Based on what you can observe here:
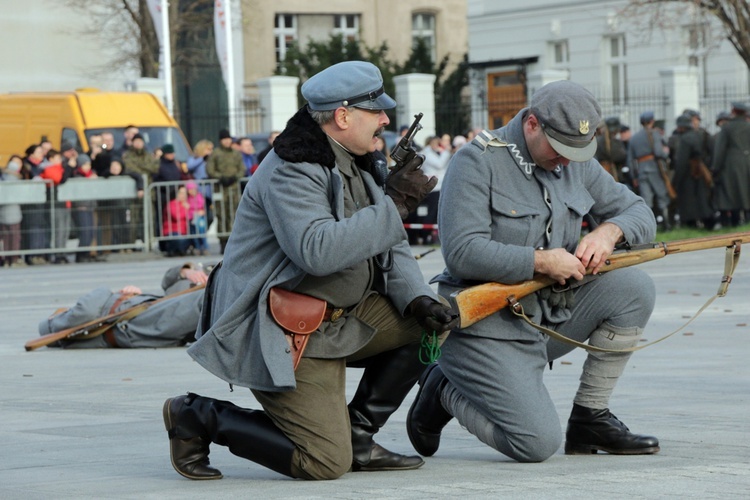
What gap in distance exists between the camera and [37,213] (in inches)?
861

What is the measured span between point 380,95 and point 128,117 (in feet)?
65.4

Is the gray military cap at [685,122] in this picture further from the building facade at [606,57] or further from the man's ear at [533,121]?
the man's ear at [533,121]

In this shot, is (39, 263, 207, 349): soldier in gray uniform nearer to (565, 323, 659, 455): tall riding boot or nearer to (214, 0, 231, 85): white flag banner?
(565, 323, 659, 455): tall riding boot

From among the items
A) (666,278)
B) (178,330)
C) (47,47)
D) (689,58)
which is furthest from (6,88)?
(178,330)

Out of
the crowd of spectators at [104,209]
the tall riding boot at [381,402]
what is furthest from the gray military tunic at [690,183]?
the tall riding boot at [381,402]

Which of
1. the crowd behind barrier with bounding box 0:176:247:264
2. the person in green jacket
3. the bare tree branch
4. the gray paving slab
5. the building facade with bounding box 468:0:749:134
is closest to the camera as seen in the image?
the gray paving slab

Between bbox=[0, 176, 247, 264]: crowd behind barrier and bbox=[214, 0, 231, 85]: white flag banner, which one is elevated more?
bbox=[214, 0, 231, 85]: white flag banner

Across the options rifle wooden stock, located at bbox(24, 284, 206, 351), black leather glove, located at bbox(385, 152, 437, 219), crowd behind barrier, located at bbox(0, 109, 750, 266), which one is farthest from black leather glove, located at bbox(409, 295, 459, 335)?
crowd behind barrier, located at bbox(0, 109, 750, 266)

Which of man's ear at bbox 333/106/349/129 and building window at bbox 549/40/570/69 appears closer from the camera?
man's ear at bbox 333/106/349/129

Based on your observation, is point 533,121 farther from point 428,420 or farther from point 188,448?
point 188,448

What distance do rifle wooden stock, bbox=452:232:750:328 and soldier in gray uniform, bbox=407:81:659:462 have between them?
43 mm

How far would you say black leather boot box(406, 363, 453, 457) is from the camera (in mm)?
6273

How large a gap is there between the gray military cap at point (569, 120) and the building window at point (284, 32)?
4515cm

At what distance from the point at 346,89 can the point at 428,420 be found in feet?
4.72
